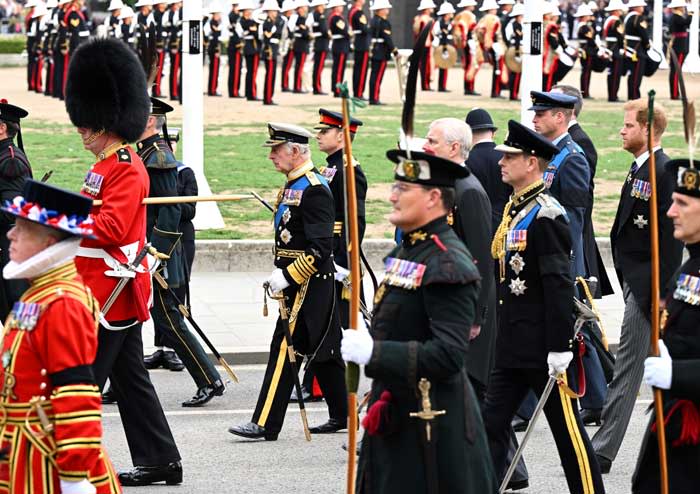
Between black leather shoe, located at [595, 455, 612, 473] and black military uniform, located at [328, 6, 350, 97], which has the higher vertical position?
black military uniform, located at [328, 6, 350, 97]

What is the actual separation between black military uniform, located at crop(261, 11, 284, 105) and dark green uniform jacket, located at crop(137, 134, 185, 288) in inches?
800

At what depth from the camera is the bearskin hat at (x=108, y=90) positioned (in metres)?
7.83

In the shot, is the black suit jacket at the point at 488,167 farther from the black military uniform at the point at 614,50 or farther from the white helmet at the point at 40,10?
the white helmet at the point at 40,10

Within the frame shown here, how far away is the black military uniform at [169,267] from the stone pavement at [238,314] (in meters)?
1.08

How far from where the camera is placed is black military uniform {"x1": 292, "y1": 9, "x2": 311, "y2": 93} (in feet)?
111

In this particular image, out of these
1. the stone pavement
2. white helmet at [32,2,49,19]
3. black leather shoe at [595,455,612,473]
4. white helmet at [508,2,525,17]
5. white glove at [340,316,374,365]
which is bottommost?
the stone pavement

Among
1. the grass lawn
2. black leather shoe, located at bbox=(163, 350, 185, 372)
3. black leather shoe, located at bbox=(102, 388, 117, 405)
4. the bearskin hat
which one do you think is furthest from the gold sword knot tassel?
the grass lawn

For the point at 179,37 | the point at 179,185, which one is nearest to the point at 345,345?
the point at 179,185

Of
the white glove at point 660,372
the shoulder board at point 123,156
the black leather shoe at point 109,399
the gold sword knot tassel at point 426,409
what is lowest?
the black leather shoe at point 109,399

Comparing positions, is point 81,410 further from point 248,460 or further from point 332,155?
point 332,155

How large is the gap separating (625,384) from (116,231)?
285cm

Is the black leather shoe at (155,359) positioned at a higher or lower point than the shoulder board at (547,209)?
lower

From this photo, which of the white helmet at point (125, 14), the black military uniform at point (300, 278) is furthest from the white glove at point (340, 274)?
the white helmet at point (125, 14)

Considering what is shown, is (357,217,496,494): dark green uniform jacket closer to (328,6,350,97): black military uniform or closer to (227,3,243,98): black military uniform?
(328,6,350,97): black military uniform
